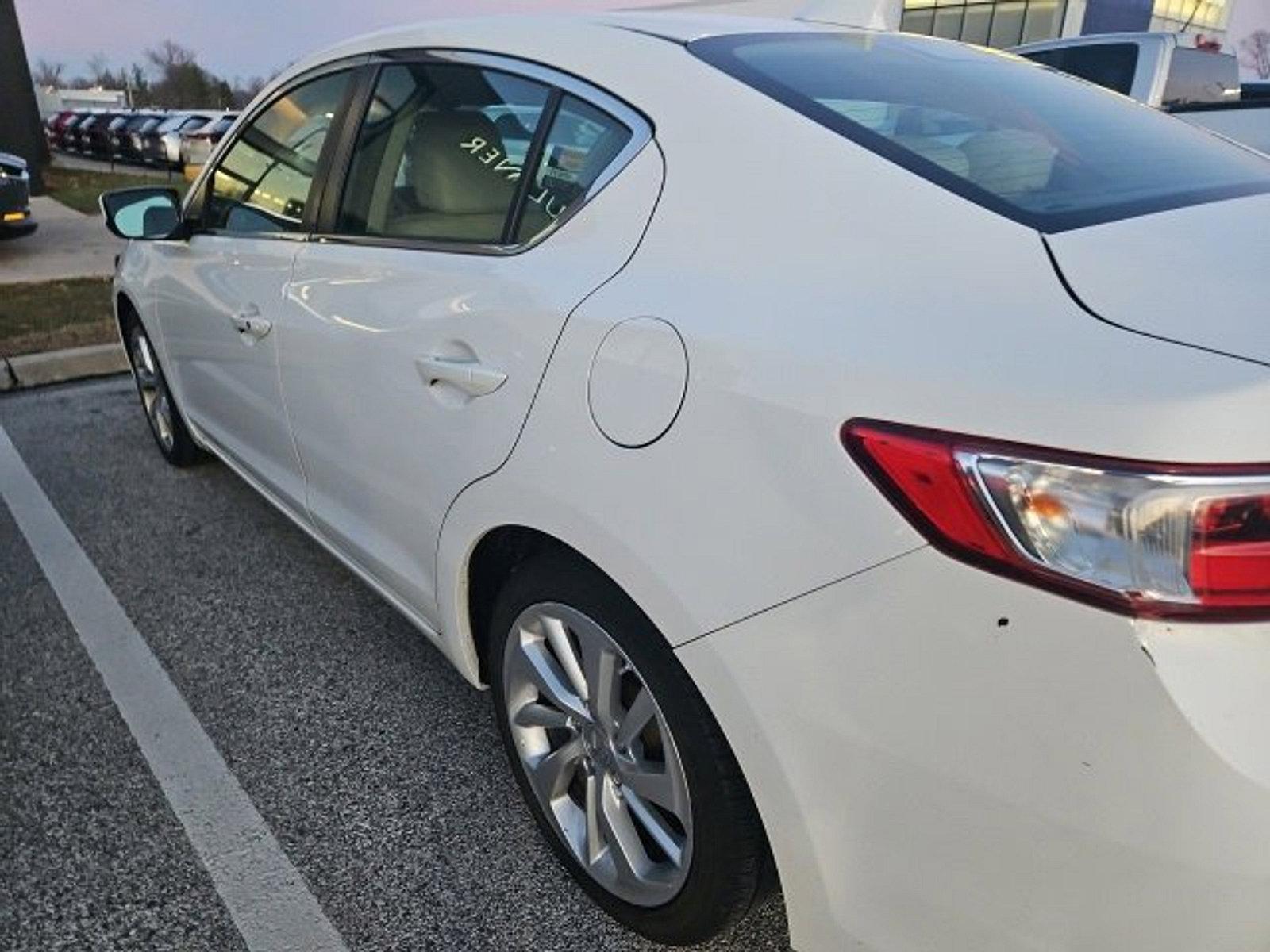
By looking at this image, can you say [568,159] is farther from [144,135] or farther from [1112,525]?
[144,135]


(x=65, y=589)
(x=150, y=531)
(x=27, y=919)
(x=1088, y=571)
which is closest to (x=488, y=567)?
(x=27, y=919)

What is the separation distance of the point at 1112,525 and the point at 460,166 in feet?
5.28

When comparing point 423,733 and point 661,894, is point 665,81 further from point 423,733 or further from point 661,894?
point 423,733

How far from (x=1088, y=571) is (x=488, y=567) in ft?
4.12

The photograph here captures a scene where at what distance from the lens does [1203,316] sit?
115 centimetres

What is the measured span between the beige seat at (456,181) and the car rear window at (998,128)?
0.49 meters

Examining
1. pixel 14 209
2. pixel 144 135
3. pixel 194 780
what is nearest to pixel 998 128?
pixel 194 780

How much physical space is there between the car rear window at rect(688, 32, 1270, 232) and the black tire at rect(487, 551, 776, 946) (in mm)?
824

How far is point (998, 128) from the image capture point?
70.2 inches

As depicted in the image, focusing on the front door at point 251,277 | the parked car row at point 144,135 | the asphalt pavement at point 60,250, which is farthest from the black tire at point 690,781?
the parked car row at point 144,135

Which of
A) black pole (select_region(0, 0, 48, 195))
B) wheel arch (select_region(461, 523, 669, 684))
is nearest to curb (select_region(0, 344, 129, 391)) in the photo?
wheel arch (select_region(461, 523, 669, 684))

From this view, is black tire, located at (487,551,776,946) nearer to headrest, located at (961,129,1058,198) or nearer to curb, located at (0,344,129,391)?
headrest, located at (961,129,1058,198)

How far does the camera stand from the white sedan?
3.54 feet

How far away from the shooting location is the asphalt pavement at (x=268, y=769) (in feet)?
6.39
